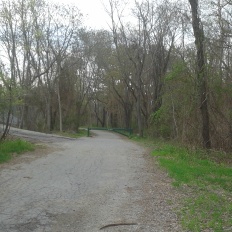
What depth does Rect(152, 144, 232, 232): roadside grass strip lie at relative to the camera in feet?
19.9

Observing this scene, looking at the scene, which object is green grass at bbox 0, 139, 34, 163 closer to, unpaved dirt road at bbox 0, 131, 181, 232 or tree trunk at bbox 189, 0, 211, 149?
unpaved dirt road at bbox 0, 131, 181, 232

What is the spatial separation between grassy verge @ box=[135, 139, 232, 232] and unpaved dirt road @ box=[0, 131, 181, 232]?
36 cm

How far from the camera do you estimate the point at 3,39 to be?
29281 millimetres

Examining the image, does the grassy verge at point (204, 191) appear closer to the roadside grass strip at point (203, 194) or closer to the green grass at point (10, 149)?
the roadside grass strip at point (203, 194)

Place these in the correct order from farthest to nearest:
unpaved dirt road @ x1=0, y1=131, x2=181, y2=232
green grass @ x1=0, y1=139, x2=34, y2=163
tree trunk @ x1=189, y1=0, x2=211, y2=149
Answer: tree trunk @ x1=189, y1=0, x2=211, y2=149 → green grass @ x1=0, y1=139, x2=34, y2=163 → unpaved dirt road @ x1=0, y1=131, x2=181, y2=232

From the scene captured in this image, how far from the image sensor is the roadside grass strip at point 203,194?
605 cm

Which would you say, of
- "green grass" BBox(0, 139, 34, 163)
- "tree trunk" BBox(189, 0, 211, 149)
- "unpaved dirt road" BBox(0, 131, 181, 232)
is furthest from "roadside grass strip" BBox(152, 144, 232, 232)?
"green grass" BBox(0, 139, 34, 163)

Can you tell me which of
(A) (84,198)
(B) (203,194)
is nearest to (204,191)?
(B) (203,194)

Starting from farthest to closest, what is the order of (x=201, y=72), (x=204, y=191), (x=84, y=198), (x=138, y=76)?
(x=138, y=76) → (x=201, y=72) → (x=204, y=191) → (x=84, y=198)

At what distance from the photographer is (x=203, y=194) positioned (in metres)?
8.27

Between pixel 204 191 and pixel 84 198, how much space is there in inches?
124

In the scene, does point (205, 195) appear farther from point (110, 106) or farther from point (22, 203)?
point (110, 106)

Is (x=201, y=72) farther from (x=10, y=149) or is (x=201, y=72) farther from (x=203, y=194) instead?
(x=10, y=149)

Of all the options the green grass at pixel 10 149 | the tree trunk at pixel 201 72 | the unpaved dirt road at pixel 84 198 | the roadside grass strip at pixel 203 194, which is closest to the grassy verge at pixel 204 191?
the roadside grass strip at pixel 203 194
